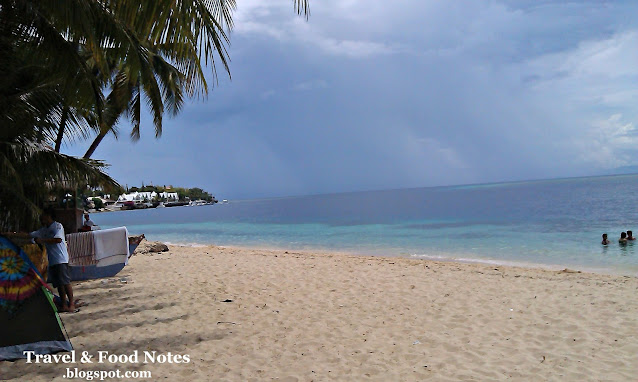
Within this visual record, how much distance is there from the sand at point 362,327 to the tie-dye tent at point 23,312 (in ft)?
0.70

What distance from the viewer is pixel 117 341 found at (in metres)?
4.47

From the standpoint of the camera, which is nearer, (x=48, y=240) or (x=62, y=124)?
(x=48, y=240)

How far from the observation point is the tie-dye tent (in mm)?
3863

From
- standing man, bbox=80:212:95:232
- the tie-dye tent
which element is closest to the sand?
the tie-dye tent

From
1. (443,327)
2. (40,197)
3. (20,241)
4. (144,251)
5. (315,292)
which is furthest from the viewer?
(144,251)

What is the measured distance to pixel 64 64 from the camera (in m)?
5.03

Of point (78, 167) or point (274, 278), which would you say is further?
point (274, 278)

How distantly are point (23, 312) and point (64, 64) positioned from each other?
2.95 meters

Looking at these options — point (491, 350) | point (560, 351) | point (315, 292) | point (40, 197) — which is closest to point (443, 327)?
point (491, 350)

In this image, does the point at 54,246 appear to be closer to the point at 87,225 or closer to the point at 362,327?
the point at 362,327

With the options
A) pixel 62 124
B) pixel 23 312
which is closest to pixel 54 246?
pixel 23 312

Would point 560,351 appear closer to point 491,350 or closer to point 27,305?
point 491,350

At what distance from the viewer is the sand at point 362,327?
3675 millimetres

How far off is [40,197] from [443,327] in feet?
27.9
